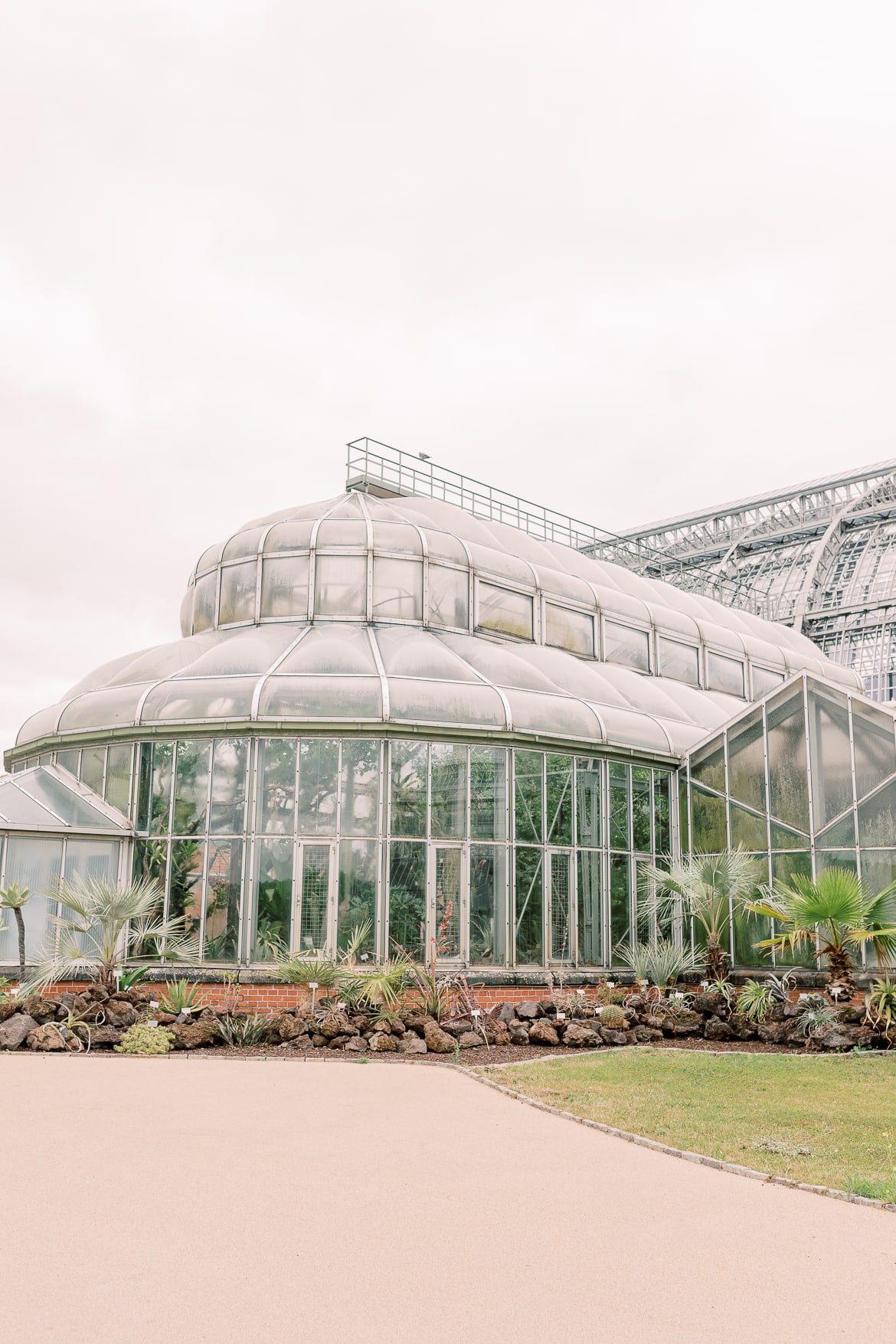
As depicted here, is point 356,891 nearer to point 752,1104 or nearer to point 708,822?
point 708,822

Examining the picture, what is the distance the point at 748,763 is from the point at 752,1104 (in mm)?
10494

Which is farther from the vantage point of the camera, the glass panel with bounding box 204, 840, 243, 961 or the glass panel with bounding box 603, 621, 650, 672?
the glass panel with bounding box 603, 621, 650, 672

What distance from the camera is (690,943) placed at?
20.5 metres

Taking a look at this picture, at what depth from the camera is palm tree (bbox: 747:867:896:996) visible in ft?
52.7

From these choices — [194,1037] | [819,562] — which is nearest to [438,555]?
[194,1037]

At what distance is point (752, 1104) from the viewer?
10.6 m

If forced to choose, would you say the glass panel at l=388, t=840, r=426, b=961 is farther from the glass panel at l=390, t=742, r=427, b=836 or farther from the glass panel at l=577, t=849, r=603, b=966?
the glass panel at l=577, t=849, r=603, b=966

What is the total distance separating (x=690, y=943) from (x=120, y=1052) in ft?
34.9

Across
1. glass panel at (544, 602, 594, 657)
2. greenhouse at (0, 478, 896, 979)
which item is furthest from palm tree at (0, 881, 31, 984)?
glass panel at (544, 602, 594, 657)

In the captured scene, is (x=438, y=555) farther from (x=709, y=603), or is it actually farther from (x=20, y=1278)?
(x=20, y=1278)

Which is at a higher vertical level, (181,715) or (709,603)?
(709,603)

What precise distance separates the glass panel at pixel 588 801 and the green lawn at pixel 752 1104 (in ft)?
16.8

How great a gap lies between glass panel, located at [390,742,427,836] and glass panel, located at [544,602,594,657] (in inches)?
277

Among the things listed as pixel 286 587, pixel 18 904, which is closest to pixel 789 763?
pixel 286 587
